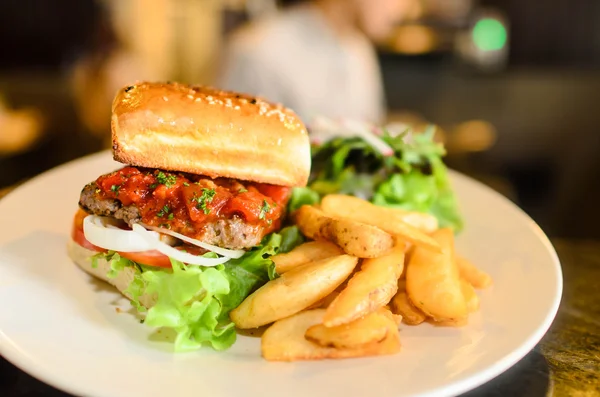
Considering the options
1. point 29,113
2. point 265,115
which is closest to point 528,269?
point 265,115

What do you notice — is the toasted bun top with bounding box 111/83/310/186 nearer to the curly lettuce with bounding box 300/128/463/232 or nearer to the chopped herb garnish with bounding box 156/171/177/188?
the chopped herb garnish with bounding box 156/171/177/188

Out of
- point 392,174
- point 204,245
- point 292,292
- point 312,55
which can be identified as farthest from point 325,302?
point 312,55

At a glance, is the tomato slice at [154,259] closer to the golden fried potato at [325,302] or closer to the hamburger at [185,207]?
the hamburger at [185,207]

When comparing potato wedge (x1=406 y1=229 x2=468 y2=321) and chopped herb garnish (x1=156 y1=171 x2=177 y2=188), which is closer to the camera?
potato wedge (x1=406 y1=229 x2=468 y2=321)

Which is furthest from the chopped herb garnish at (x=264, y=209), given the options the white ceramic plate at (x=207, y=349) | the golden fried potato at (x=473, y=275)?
the golden fried potato at (x=473, y=275)

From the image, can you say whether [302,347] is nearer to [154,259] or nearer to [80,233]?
[154,259]

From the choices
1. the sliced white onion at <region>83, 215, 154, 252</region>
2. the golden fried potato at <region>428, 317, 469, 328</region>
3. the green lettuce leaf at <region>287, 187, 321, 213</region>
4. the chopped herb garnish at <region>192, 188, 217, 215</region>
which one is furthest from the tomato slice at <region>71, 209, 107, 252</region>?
the golden fried potato at <region>428, 317, 469, 328</region>
